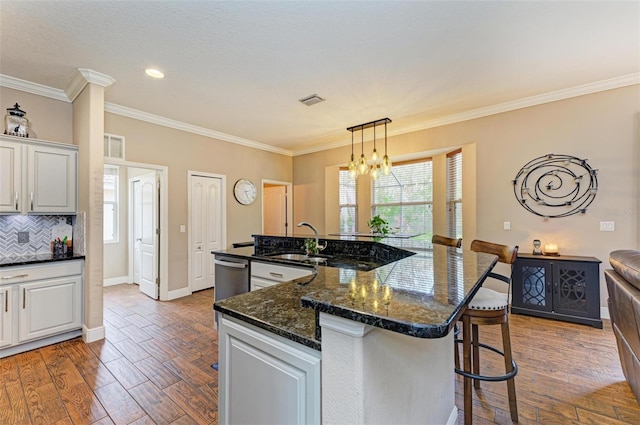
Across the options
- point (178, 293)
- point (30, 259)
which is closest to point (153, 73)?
point (30, 259)

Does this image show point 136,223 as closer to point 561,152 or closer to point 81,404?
point 81,404

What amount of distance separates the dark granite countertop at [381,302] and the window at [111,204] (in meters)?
5.30

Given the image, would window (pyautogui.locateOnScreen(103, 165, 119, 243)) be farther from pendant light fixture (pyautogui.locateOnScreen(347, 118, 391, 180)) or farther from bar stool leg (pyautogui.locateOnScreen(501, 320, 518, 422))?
bar stool leg (pyautogui.locateOnScreen(501, 320, 518, 422))

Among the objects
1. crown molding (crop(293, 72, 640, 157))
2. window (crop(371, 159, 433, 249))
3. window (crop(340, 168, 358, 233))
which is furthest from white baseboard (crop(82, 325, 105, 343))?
crown molding (crop(293, 72, 640, 157))

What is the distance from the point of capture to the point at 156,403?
6.31 feet

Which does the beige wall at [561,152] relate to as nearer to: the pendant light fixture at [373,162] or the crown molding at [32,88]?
the pendant light fixture at [373,162]

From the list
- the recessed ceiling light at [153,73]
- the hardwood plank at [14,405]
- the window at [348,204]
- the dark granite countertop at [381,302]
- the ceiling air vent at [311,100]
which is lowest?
the hardwood plank at [14,405]

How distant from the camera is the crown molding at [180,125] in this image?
147 inches

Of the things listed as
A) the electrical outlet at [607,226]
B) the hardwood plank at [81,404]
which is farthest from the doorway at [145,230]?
the electrical outlet at [607,226]

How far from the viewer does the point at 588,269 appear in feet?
10.2

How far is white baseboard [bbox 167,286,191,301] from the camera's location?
14.1ft

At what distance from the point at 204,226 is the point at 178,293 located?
1122mm

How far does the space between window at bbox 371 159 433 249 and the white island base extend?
3938mm

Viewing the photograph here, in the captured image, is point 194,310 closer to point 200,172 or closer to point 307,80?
point 200,172
